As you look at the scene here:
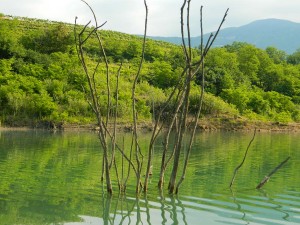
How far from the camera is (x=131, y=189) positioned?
13.4 meters

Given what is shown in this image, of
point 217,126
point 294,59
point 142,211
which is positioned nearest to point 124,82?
point 217,126

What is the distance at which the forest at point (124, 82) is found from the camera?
44.7 m

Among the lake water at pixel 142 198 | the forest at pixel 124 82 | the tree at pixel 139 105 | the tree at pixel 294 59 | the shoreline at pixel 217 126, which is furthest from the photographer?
the tree at pixel 294 59

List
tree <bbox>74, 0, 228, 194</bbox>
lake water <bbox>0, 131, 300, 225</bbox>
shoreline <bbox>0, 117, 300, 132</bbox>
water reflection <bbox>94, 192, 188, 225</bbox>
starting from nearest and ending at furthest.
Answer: water reflection <bbox>94, 192, 188, 225</bbox> < lake water <bbox>0, 131, 300, 225</bbox> < tree <bbox>74, 0, 228, 194</bbox> < shoreline <bbox>0, 117, 300, 132</bbox>

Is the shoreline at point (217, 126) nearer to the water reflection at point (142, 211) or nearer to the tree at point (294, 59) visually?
the water reflection at point (142, 211)

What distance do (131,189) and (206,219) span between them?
351 centimetres

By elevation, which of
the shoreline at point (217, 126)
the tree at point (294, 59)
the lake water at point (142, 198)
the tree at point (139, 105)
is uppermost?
the tree at point (294, 59)

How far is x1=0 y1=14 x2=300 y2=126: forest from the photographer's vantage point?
44719mm

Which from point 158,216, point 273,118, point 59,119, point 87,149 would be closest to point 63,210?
point 158,216

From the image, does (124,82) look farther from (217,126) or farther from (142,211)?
(142,211)

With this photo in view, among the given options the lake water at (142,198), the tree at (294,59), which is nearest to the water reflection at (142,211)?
the lake water at (142,198)

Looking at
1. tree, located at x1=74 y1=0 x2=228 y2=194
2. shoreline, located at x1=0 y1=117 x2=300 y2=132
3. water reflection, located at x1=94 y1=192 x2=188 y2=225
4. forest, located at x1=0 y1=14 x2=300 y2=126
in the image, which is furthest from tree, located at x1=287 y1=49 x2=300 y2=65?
water reflection, located at x1=94 y1=192 x2=188 y2=225

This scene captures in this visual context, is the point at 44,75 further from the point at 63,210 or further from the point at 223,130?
the point at 63,210

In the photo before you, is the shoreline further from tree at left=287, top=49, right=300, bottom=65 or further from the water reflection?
tree at left=287, top=49, right=300, bottom=65
